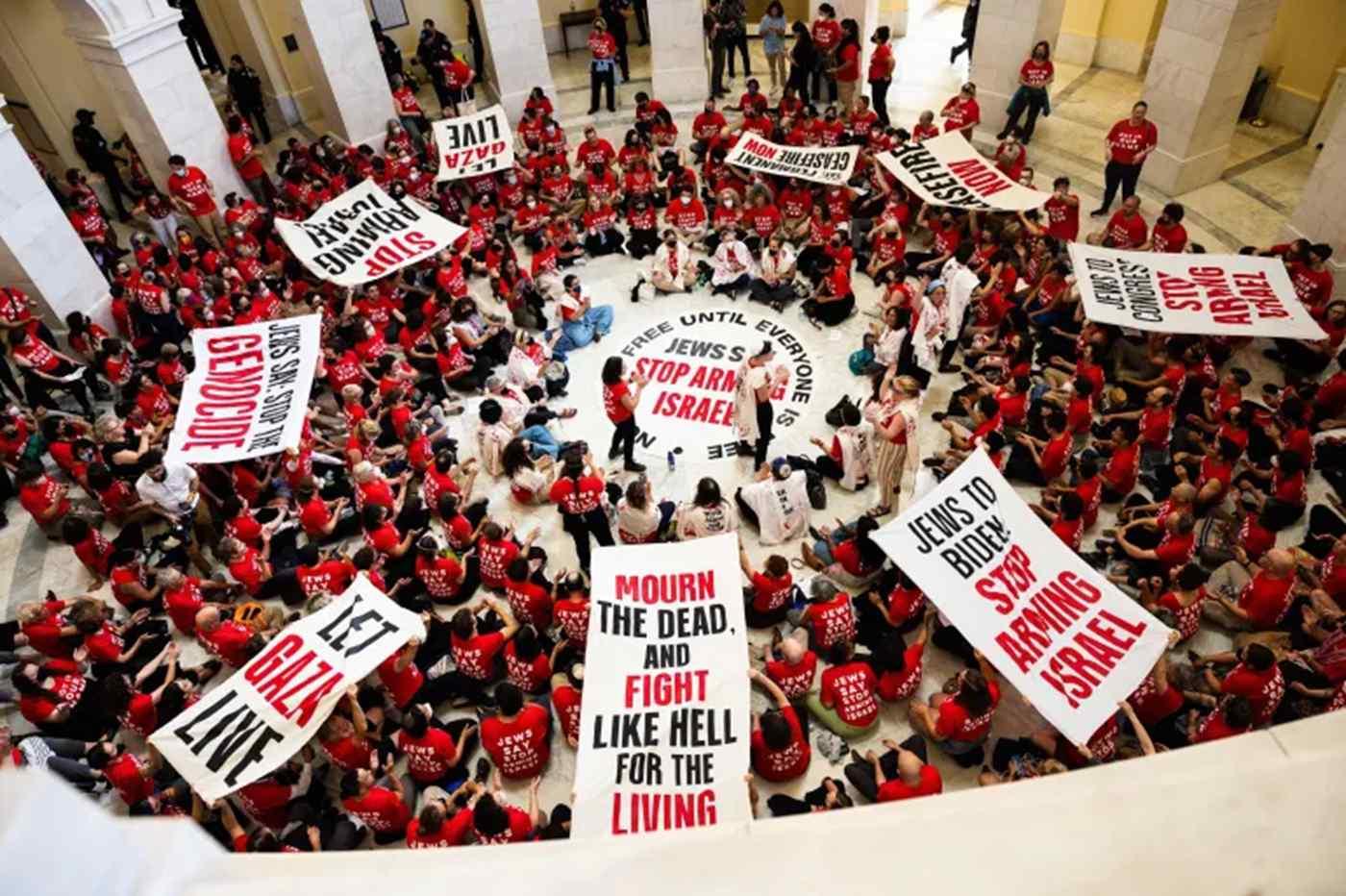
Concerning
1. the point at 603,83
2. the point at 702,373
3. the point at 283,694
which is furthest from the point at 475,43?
the point at 283,694

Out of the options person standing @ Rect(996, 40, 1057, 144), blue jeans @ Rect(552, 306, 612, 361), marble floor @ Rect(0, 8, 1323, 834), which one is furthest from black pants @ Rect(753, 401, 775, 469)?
person standing @ Rect(996, 40, 1057, 144)

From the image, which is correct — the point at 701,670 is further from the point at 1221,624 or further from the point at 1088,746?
the point at 1221,624

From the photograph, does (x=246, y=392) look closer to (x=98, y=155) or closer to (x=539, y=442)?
(x=539, y=442)

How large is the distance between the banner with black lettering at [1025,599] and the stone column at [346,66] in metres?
15.3

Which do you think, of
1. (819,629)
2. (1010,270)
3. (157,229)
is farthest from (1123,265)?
(157,229)

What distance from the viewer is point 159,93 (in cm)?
1441

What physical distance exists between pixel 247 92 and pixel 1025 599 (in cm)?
1939

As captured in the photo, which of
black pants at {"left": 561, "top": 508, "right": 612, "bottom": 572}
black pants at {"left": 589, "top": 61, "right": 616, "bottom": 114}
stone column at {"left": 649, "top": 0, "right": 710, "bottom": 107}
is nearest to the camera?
black pants at {"left": 561, "top": 508, "right": 612, "bottom": 572}

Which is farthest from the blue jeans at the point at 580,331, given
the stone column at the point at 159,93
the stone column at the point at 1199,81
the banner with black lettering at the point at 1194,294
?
the stone column at the point at 1199,81

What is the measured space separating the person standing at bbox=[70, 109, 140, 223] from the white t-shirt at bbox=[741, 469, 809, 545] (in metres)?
15.3

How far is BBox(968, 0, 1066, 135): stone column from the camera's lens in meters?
15.0

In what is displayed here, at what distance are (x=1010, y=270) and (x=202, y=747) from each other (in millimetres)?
10619

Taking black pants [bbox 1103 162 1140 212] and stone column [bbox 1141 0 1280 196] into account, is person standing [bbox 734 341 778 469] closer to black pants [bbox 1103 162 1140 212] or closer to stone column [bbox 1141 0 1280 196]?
black pants [bbox 1103 162 1140 212]

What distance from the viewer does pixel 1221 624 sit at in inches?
315
